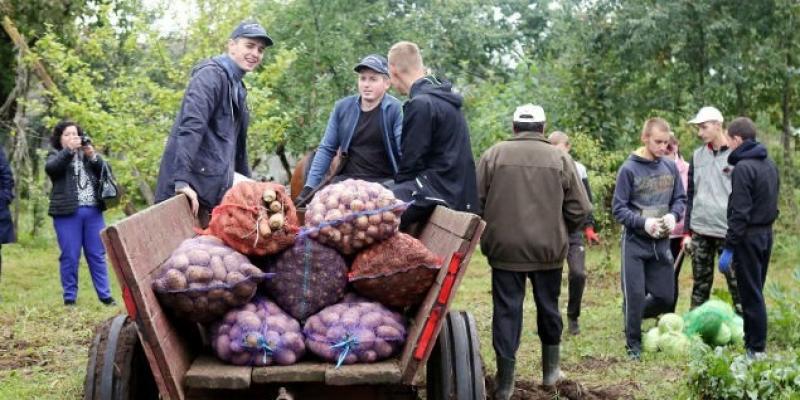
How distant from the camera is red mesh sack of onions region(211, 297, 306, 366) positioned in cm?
409

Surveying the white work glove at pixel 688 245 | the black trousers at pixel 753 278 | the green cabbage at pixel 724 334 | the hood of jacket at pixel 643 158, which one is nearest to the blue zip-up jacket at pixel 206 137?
the hood of jacket at pixel 643 158

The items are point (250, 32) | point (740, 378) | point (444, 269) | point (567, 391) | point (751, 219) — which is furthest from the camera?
point (751, 219)

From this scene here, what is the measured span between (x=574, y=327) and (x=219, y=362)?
5485 millimetres

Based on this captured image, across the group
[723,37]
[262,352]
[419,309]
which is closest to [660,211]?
[419,309]

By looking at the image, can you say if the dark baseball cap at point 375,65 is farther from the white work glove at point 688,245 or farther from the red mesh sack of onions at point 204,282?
the white work glove at point 688,245

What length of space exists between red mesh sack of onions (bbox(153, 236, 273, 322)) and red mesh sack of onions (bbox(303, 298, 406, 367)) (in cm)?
30

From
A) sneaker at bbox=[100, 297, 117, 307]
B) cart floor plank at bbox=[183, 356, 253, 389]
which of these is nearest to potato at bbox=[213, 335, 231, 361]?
cart floor plank at bbox=[183, 356, 253, 389]

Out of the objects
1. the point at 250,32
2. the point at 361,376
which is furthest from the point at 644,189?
the point at 361,376

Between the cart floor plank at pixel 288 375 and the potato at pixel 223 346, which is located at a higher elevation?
the potato at pixel 223 346

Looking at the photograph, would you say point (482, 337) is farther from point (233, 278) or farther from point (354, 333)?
point (233, 278)

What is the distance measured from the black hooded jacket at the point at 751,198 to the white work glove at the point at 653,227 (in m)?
0.52

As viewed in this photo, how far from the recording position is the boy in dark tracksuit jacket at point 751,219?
291 inches

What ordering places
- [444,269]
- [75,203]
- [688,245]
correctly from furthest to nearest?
[75,203]
[688,245]
[444,269]

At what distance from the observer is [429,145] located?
19.2 feet
